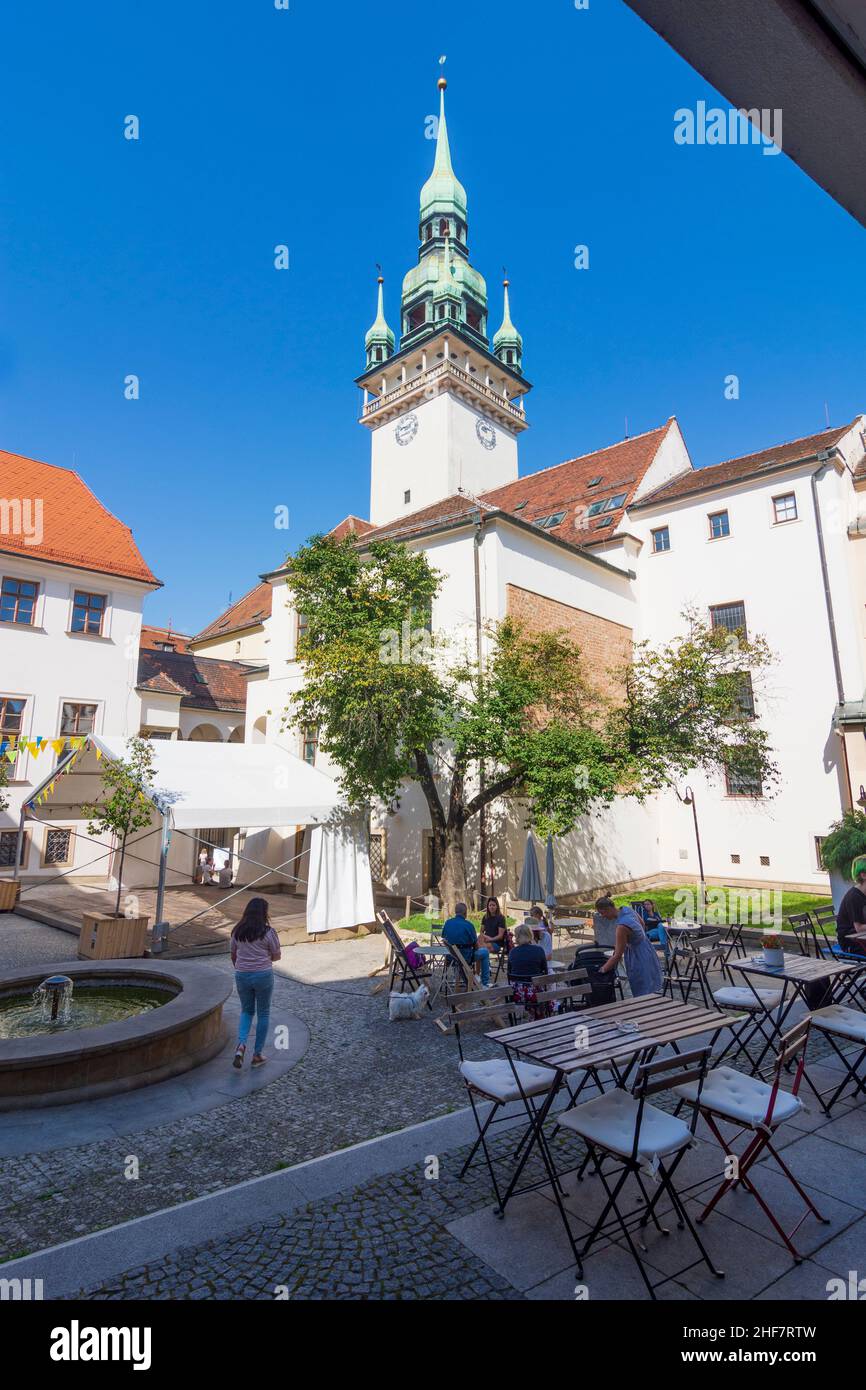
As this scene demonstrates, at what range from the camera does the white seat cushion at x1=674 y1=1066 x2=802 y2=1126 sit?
4.39 meters

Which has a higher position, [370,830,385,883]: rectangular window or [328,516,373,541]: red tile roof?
[328,516,373,541]: red tile roof

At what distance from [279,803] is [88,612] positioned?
14282 millimetres

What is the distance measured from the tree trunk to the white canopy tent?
2311mm

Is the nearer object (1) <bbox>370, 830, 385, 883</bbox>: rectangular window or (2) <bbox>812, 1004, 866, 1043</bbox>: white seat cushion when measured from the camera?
(2) <bbox>812, 1004, 866, 1043</bbox>: white seat cushion

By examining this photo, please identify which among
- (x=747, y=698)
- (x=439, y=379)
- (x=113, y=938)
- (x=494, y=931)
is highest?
(x=439, y=379)

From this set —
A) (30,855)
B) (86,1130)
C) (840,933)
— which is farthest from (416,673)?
(30,855)

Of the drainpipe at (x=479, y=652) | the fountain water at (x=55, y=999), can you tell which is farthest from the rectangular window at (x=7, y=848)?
the fountain water at (x=55, y=999)

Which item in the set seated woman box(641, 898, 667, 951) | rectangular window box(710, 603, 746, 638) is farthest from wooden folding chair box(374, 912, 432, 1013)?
rectangular window box(710, 603, 746, 638)

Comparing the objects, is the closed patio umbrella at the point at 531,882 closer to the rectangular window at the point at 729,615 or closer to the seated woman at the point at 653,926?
the seated woman at the point at 653,926

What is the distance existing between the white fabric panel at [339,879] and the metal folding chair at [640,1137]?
11261mm

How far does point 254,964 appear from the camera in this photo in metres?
7.48

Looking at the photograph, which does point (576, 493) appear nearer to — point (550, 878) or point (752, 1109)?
point (550, 878)

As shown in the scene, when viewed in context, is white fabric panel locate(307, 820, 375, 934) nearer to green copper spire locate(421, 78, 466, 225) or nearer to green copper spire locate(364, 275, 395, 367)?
green copper spire locate(364, 275, 395, 367)

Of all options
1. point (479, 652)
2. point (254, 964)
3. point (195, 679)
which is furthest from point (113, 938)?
point (195, 679)
